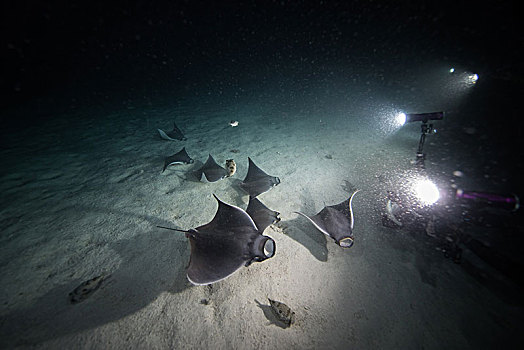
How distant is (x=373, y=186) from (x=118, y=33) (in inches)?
2354

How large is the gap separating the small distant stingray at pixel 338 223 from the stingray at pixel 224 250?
34.7 inches

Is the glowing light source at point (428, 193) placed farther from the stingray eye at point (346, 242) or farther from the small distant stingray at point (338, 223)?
the stingray eye at point (346, 242)

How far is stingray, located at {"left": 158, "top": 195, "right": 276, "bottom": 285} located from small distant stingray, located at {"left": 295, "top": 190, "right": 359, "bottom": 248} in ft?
2.89

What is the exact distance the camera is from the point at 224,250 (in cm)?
247

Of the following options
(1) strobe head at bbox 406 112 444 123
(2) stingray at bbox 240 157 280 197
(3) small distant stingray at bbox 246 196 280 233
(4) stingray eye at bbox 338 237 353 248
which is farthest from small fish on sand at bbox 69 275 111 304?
(1) strobe head at bbox 406 112 444 123

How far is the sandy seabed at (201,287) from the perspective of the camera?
2.24 meters

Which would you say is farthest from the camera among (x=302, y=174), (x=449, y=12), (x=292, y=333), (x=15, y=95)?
(x=15, y=95)

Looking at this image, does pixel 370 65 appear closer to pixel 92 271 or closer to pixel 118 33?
pixel 92 271

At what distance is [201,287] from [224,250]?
0.78 metres

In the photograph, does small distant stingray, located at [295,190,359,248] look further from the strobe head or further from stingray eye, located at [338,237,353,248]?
the strobe head

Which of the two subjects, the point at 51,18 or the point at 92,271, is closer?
the point at 92,271

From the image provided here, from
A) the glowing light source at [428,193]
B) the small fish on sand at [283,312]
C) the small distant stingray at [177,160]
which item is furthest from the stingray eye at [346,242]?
the small distant stingray at [177,160]

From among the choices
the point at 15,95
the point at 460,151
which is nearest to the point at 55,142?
the point at 460,151

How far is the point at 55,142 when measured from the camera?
7500 millimetres
